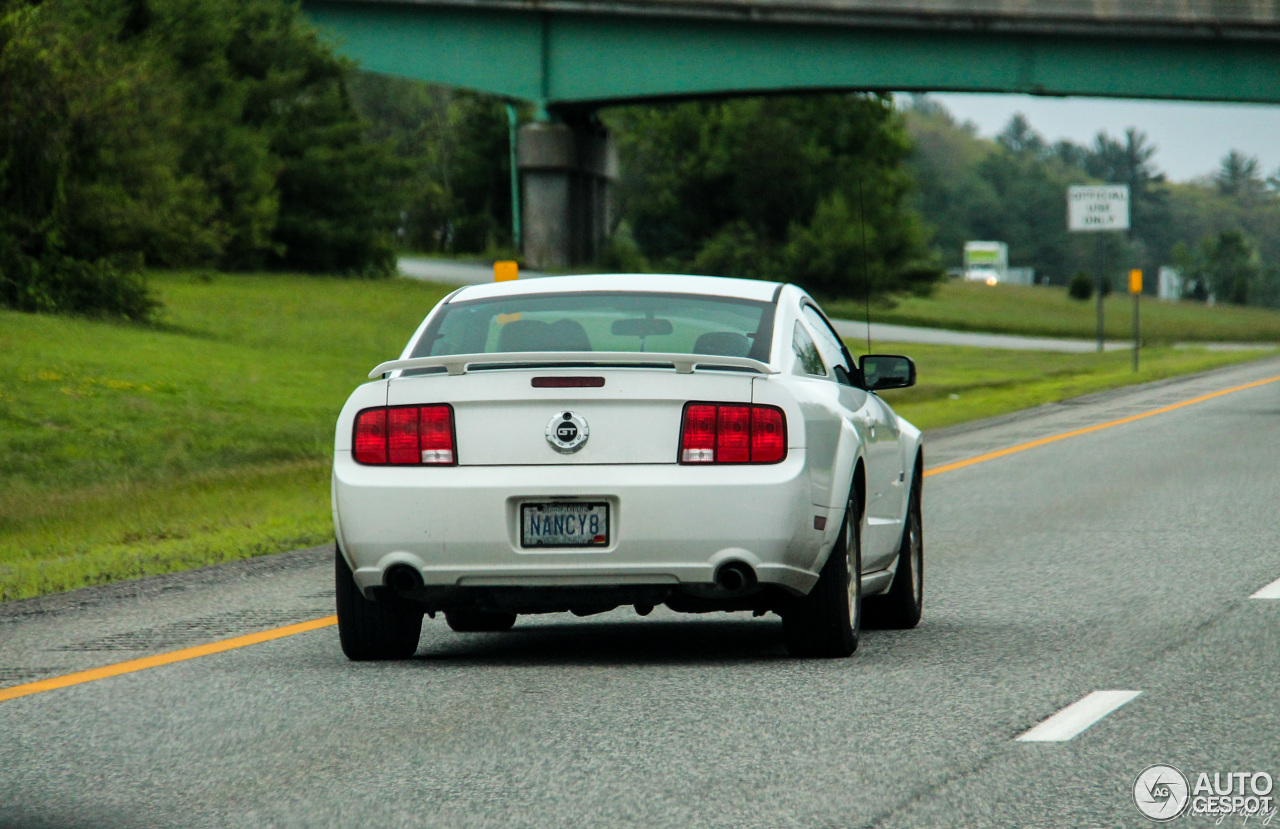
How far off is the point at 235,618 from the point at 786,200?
59.7 meters

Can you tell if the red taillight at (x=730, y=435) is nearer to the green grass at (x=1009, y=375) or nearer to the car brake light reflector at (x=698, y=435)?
the car brake light reflector at (x=698, y=435)

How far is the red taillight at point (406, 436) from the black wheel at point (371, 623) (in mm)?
583

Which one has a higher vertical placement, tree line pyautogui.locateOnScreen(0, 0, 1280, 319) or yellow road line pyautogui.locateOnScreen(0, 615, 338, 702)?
tree line pyautogui.locateOnScreen(0, 0, 1280, 319)

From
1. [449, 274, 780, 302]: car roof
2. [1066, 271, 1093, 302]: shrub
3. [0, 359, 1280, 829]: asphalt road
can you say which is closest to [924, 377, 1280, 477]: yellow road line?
[0, 359, 1280, 829]: asphalt road

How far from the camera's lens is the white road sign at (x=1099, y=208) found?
44.0 meters

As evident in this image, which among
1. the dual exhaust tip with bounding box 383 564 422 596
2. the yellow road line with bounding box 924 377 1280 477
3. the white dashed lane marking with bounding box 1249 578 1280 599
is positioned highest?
the dual exhaust tip with bounding box 383 564 422 596

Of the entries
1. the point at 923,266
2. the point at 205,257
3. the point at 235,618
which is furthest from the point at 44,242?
the point at 923,266

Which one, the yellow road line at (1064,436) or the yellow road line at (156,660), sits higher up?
the yellow road line at (156,660)

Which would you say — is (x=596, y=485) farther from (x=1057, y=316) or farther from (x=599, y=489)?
(x=1057, y=316)

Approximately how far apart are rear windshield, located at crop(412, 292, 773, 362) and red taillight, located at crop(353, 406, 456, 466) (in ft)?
2.71

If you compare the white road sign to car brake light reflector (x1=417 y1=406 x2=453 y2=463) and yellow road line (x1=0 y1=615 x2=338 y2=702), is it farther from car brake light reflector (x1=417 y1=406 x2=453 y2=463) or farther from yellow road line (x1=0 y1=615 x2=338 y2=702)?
car brake light reflector (x1=417 y1=406 x2=453 y2=463)

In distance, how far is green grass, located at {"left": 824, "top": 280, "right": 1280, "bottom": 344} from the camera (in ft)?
198

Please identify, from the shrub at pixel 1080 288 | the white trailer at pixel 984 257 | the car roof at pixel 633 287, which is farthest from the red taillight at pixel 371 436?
the white trailer at pixel 984 257

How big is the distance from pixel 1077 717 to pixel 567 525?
1.97 metres
